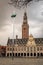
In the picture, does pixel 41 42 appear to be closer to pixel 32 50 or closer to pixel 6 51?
pixel 32 50

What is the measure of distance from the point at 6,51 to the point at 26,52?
1.98 meters

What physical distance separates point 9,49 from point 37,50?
8.38 ft

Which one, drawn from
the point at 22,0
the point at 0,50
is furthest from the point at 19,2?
the point at 0,50

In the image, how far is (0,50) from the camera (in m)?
16.2

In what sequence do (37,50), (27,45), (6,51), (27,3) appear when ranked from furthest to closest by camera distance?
(27,45)
(37,50)
(6,51)
(27,3)

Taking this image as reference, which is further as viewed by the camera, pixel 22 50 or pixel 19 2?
pixel 22 50

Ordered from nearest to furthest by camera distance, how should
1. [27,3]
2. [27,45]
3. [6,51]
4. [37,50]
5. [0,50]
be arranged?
[27,3] < [0,50] < [6,51] < [37,50] < [27,45]

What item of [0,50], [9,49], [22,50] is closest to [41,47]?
[22,50]

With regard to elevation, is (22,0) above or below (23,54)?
above

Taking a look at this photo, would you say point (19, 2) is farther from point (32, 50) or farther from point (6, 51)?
point (32, 50)

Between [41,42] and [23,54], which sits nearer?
[23,54]

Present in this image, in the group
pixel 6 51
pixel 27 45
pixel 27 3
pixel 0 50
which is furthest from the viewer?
pixel 27 45

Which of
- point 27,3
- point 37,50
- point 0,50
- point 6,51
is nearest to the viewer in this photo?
point 27,3

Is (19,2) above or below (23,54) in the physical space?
above
